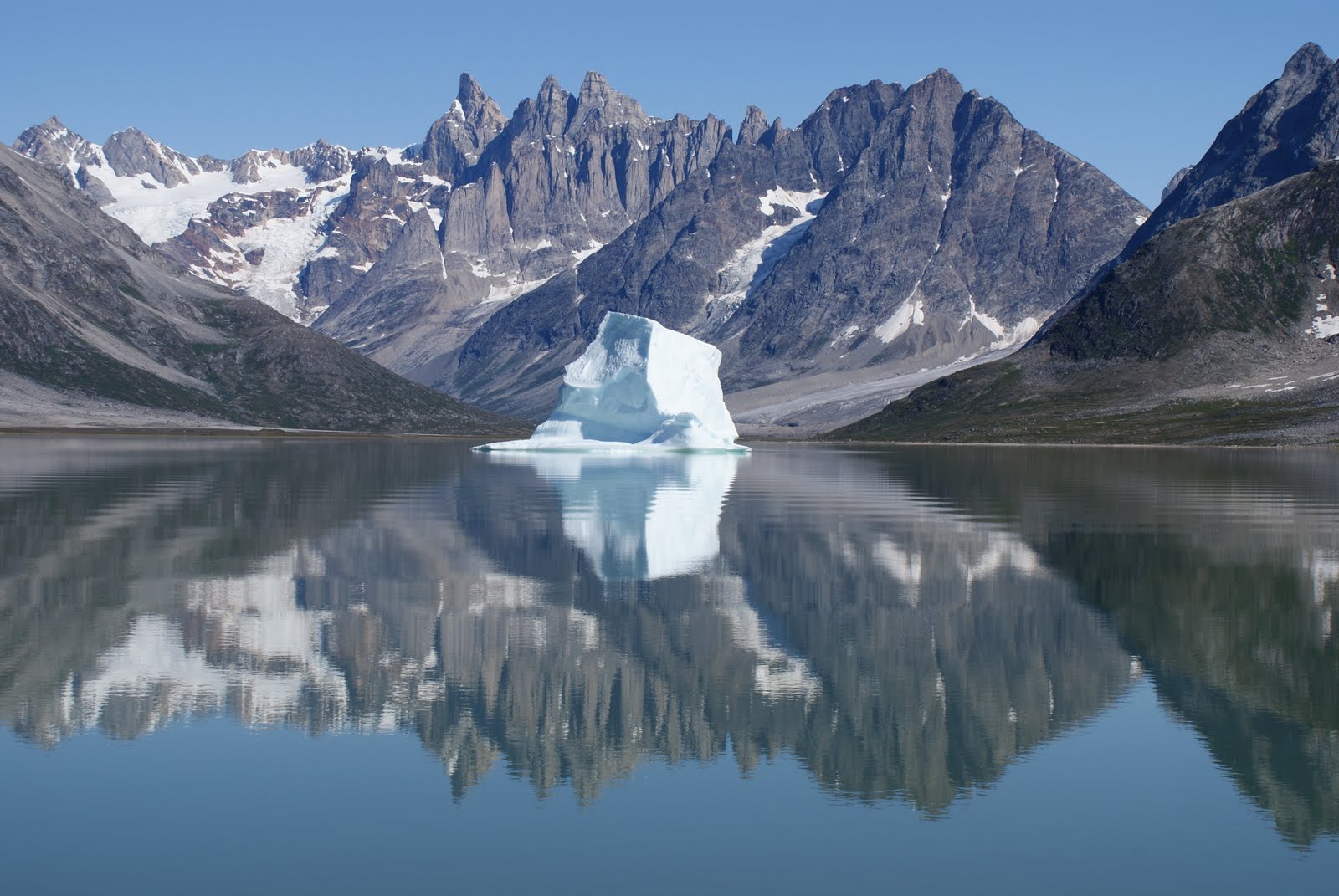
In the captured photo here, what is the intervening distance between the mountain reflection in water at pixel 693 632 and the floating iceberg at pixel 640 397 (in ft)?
283

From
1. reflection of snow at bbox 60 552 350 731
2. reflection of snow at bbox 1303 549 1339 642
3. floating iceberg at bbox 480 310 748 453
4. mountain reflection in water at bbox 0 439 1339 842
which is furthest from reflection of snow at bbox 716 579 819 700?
floating iceberg at bbox 480 310 748 453

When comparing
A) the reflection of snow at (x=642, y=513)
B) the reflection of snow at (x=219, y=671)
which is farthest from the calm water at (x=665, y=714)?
the reflection of snow at (x=642, y=513)

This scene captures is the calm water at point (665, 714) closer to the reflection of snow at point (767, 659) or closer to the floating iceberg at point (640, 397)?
the reflection of snow at point (767, 659)

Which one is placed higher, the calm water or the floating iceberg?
the floating iceberg

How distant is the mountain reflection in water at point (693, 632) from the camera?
75.0ft

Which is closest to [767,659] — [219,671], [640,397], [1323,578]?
[219,671]

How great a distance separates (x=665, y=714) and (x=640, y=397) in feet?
428

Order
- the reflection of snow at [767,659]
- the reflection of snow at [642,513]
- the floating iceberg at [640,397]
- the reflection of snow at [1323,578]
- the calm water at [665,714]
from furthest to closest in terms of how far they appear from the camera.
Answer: the floating iceberg at [640,397] → the reflection of snow at [642,513] → the reflection of snow at [1323,578] → the reflection of snow at [767,659] → the calm water at [665,714]

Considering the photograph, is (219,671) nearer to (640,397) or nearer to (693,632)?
(693,632)

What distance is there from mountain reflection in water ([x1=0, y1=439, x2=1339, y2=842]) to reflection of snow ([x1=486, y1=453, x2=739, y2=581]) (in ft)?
1.44

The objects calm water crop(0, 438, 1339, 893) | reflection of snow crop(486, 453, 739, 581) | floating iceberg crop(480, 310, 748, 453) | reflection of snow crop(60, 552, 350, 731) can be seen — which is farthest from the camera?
floating iceberg crop(480, 310, 748, 453)

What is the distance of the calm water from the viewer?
17.7 metres

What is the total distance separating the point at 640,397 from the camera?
154500 millimetres

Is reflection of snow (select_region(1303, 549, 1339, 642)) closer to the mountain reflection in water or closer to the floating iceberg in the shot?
the mountain reflection in water
